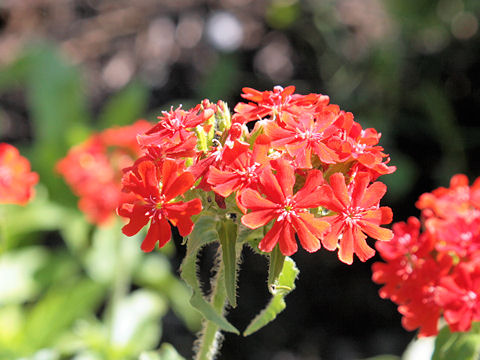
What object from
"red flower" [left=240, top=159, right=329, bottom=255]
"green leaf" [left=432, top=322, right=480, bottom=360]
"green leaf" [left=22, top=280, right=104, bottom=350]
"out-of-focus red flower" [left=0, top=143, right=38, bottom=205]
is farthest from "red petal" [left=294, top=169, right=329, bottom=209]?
"green leaf" [left=22, top=280, right=104, bottom=350]

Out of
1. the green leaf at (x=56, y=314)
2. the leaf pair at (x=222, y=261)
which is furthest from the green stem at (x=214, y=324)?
the green leaf at (x=56, y=314)


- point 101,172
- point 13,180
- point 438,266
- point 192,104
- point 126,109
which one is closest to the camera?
point 438,266

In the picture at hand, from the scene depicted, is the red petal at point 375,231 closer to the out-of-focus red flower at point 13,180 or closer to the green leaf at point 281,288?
the green leaf at point 281,288

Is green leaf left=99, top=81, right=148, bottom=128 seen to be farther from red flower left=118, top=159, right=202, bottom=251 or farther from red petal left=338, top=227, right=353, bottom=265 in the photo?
red petal left=338, top=227, right=353, bottom=265

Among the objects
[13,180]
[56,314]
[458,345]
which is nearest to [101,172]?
[13,180]

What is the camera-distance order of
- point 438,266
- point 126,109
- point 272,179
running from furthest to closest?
point 126,109
point 438,266
point 272,179

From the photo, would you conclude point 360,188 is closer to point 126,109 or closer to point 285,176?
point 285,176
